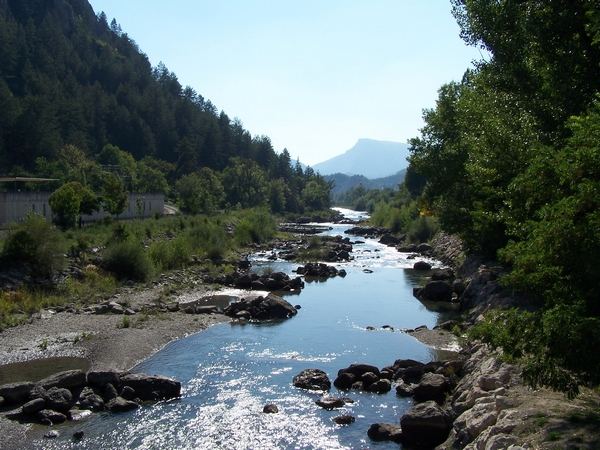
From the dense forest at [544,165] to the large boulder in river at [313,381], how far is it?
28.9ft

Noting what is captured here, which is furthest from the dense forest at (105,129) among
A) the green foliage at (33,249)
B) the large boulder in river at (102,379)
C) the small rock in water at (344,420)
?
the small rock in water at (344,420)

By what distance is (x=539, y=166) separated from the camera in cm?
1345

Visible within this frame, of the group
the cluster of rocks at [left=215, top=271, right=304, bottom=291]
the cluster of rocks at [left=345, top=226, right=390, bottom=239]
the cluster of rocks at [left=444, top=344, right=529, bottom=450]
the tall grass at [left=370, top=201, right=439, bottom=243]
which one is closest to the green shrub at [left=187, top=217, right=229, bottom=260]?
the cluster of rocks at [left=215, top=271, right=304, bottom=291]

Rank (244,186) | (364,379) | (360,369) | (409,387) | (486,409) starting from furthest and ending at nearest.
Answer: (244,186) < (360,369) < (364,379) < (409,387) < (486,409)

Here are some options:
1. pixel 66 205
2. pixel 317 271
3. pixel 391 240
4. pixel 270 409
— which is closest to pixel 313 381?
pixel 270 409

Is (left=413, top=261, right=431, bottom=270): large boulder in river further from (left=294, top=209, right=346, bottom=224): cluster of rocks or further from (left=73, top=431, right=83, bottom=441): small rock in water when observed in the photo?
(left=294, top=209, right=346, bottom=224): cluster of rocks

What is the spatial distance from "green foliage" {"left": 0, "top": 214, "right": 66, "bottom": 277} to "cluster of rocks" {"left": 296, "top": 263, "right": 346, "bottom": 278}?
24.8 metres

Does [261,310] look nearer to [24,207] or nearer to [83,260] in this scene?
[83,260]

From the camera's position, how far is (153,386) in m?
22.4

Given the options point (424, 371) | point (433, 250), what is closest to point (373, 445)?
point (424, 371)

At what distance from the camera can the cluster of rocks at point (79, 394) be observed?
2019cm

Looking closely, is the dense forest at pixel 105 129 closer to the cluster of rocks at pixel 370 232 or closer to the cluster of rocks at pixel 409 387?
the cluster of rocks at pixel 370 232

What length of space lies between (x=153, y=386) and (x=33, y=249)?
2095 cm

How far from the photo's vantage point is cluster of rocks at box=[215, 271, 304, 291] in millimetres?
49000
